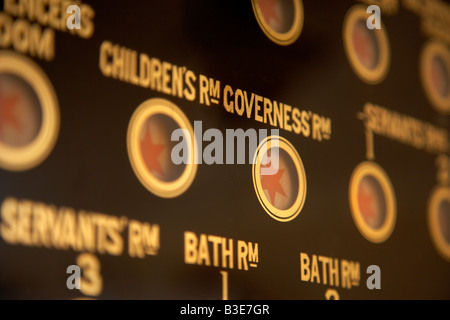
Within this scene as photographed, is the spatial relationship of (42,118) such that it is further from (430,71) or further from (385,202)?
(430,71)

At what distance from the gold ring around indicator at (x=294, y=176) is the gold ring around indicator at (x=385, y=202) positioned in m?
0.15

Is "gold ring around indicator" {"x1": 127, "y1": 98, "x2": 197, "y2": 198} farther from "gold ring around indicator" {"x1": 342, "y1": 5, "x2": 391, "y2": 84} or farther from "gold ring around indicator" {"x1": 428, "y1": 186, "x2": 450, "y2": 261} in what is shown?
"gold ring around indicator" {"x1": 428, "y1": 186, "x2": 450, "y2": 261}

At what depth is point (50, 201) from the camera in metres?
1.21

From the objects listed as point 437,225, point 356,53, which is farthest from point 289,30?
point 437,225

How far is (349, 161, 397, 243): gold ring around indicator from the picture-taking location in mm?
1693

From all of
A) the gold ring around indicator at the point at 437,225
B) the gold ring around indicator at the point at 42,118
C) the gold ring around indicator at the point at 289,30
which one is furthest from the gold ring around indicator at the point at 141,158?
the gold ring around indicator at the point at 437,225

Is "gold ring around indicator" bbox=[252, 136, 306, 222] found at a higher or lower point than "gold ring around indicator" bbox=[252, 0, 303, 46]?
lower

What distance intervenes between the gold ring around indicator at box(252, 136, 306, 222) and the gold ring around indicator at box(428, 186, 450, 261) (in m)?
0.40

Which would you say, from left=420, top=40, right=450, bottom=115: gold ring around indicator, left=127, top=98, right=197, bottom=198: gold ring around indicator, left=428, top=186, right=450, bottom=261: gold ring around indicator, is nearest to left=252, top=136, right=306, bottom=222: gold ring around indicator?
left=127, top=98, right=197, bottom=198: gold ring around indicator

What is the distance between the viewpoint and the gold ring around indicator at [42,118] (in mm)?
1191

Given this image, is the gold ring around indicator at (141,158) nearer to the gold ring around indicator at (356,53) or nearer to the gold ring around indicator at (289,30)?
the gold ring around indicator at (289,30)

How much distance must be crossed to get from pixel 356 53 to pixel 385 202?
32 cm

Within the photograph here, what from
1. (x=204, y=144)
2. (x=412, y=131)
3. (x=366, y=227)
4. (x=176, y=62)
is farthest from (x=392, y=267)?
(x=176, y=62)

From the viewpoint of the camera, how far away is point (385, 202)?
1.76 m
